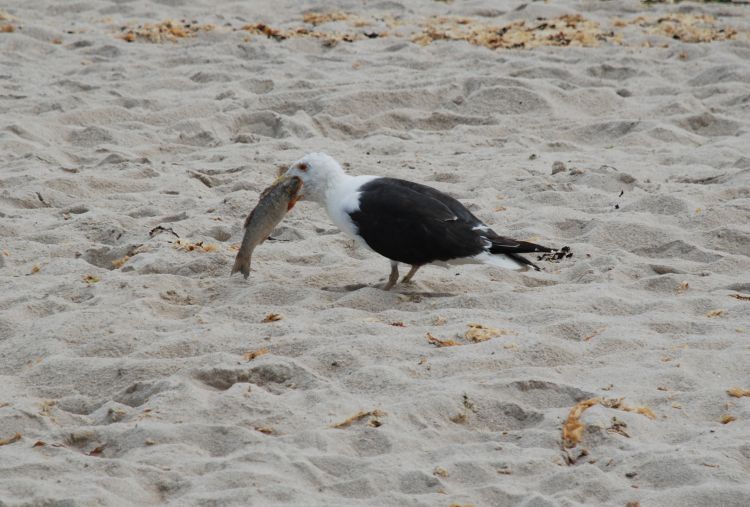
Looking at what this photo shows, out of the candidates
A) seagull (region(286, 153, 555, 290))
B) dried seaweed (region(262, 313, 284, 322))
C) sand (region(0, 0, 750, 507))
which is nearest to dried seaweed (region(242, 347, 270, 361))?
sand (region(0, 0, 750, 507))

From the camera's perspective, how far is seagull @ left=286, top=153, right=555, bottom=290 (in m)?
4.72

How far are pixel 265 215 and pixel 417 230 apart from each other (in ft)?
2.23

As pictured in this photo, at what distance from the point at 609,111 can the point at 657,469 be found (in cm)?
457

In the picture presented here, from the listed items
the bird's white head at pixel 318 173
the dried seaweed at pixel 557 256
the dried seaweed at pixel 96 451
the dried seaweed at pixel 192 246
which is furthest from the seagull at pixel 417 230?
the dried seaweed at pixel 96 451

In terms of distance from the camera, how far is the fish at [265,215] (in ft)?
15.9

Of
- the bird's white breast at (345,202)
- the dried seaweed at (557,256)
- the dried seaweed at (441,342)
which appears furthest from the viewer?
the dried seaweed at (557,256)

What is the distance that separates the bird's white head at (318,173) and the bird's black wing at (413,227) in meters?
0.22

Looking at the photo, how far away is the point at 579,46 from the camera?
337 inches

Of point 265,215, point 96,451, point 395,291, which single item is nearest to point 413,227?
point 395,291

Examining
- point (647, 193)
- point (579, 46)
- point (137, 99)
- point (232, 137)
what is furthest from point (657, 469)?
point (579, 46)

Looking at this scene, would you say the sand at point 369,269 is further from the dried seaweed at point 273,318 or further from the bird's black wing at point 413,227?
the bird's black wing at point 413,227

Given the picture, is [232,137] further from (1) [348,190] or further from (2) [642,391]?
(2) [642,391]

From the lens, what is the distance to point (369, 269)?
16.9ft

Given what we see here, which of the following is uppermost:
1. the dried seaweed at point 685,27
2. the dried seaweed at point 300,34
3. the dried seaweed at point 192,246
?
the dried seaweed at point 685,27
